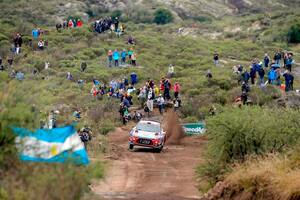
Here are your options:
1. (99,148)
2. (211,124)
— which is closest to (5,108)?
(211,124)

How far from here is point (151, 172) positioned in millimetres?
26812

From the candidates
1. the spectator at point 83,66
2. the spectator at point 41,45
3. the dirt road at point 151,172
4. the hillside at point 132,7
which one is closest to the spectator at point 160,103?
the dirt road at point 151,172

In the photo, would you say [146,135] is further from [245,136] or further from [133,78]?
[133,78]

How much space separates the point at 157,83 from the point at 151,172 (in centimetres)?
2540

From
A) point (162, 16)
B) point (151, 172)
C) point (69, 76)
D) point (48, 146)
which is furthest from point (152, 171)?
point (162, 16)

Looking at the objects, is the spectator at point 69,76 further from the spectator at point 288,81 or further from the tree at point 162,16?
the tree at point 162,16

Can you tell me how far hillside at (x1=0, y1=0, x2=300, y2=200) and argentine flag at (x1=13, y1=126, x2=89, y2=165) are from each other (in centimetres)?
16

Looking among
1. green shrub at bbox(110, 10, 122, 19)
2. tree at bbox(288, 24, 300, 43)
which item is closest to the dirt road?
tree at bbox(288, 24, 300, 43)

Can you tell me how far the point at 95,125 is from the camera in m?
38.9

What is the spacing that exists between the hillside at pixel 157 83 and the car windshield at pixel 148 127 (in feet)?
4.34

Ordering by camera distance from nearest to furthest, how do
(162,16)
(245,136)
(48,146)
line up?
(48,146), (245,136), (162,16)

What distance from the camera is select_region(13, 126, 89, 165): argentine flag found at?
11.5 m

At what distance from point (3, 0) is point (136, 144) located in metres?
64.3

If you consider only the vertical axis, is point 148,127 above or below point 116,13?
above
